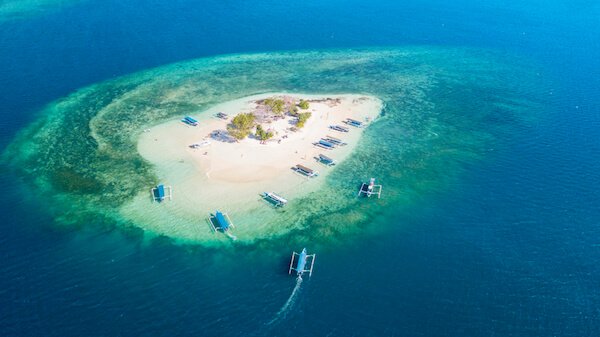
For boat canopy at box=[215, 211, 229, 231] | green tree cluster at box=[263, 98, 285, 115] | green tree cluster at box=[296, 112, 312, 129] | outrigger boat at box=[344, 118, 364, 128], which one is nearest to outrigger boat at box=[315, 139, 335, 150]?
green tree cluster at box=[296, 112, 312, 129]

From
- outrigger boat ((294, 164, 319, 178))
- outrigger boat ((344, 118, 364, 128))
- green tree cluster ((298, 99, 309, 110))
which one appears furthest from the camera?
green tree cluster ((298, 99, 309, 110))

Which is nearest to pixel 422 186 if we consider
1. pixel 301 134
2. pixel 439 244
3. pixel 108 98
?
pixel 439 244

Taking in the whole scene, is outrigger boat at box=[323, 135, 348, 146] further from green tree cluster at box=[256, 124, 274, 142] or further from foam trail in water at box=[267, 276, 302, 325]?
foam trail in water at box=[267, 276, 302, 325]

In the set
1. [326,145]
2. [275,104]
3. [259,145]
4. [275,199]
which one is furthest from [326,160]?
[275,104]

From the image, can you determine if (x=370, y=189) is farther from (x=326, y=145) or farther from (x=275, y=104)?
(x=275, y=104)

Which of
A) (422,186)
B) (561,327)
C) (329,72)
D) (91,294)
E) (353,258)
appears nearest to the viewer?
(561,327)

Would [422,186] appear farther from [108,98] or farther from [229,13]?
[229,13]

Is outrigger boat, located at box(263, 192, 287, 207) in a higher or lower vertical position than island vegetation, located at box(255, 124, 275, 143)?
lower
